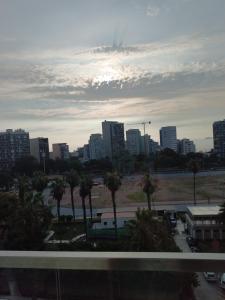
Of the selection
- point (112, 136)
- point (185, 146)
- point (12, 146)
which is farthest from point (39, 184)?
point (12, 146)

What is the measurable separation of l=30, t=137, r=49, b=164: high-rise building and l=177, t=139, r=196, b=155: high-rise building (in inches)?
519

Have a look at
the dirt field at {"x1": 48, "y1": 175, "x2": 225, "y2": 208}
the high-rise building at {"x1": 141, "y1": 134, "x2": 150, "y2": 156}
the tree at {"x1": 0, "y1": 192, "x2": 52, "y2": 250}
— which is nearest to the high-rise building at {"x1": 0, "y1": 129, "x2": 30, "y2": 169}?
the high-rise building at {"x1": 141, "y1": 134, "x2": 150, "y2": 156}

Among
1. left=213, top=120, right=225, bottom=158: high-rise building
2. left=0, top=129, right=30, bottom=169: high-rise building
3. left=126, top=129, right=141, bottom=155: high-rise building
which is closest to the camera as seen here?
left=213, top=120, right=225, bottom=158: high-rise building

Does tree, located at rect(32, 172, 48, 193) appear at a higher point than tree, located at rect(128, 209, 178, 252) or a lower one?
higher

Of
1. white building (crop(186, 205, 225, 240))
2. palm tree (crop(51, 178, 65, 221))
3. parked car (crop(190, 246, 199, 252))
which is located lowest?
parked car (crop(190, 246, 199, 252))

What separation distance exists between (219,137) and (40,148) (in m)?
18.2

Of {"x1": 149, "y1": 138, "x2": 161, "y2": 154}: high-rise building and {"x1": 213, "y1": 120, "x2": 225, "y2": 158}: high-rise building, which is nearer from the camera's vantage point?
{"x1": 149, "y1": 138, "x2": 161, "y2": 154}: high-rise building

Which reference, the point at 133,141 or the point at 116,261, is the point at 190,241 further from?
the point at 133,141

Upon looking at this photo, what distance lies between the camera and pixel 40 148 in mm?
42375

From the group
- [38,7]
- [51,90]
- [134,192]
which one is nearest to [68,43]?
[38,7]

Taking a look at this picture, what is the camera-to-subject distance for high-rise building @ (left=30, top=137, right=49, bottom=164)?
1614 inches

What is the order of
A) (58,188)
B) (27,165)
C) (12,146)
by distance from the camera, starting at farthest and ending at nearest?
(12,146), (27,165), (58,188)

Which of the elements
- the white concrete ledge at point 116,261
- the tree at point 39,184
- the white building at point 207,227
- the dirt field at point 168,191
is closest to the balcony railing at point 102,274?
the white concrete ledge at point 116,261

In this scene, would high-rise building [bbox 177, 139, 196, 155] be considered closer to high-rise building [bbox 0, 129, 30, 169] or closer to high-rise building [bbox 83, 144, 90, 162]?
high-rise building [bbox 83, 144, 90, 162]
